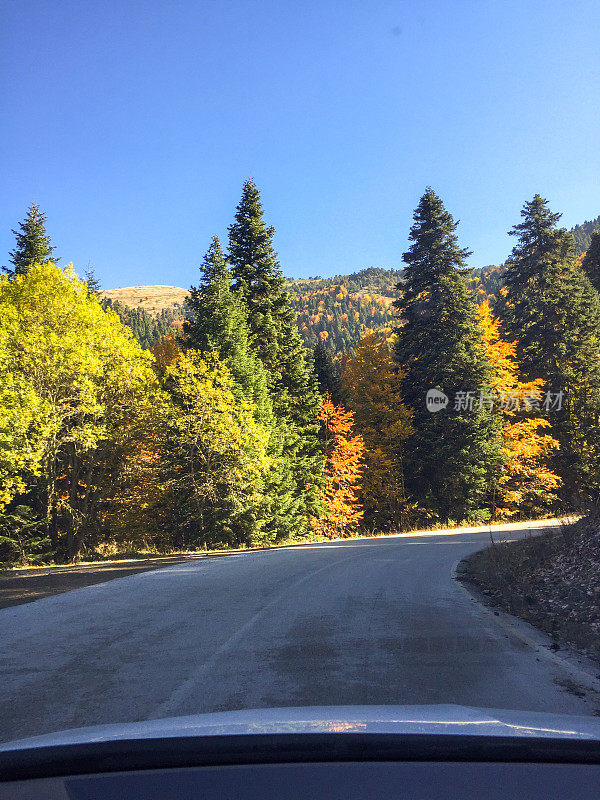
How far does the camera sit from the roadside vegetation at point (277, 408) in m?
21.8

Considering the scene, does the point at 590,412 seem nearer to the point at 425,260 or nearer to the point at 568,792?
the point at 425,260

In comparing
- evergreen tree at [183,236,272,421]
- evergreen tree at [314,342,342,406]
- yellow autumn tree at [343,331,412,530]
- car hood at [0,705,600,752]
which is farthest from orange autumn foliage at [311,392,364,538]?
car hood at [0,705,600,752]

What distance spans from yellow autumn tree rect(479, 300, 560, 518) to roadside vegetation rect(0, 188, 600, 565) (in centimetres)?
14

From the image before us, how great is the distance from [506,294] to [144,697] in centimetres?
4317

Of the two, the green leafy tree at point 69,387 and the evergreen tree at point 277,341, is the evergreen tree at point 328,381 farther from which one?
the green leafy tree at point 69,387

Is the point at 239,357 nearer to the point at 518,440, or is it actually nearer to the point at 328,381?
the point at 328,381

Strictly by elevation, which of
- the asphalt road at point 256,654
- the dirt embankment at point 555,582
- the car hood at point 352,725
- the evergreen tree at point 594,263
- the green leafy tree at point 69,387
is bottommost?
the dirt embankment at point 555,582

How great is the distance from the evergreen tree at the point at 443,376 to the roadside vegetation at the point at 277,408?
130mm

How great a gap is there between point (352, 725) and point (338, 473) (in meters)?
32.7

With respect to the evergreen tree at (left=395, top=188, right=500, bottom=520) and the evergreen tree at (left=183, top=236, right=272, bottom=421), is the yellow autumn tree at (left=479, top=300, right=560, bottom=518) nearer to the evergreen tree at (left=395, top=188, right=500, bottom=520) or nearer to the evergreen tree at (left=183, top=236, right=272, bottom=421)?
the evergreen tree at (left=395, top=188, right=500, bottom=520)

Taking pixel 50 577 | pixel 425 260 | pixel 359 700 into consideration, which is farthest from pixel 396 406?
pixel 359 700

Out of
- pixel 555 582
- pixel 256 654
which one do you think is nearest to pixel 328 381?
pixel 555 582

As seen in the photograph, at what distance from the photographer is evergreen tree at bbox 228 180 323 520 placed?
32.9 metres

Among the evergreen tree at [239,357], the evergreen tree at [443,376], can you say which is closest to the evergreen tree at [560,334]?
the evergreen tree at [443,376]
